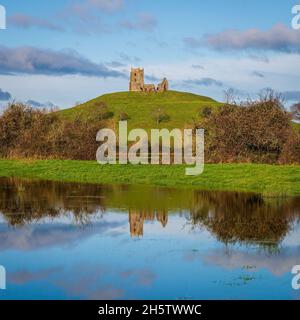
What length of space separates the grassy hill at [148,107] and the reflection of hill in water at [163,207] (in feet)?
212

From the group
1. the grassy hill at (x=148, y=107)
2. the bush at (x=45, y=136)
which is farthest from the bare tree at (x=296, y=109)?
the bush at (x=45, y=136)

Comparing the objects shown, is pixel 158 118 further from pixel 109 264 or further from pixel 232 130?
pixel 109 264

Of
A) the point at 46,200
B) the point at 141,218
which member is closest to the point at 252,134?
the point at 46,200

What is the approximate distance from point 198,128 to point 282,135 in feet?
27.1

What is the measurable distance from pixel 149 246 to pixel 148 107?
103 meters

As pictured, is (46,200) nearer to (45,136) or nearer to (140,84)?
(45,136)

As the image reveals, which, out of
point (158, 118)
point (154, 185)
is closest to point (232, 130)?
point (154, 185)

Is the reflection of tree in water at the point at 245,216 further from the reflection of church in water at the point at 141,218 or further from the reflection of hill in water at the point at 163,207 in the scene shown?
the reflection of church in water at the point at 141,218

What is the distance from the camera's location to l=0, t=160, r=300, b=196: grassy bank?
3450 centimetres

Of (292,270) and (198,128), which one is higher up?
(198,128)

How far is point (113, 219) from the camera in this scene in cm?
2334

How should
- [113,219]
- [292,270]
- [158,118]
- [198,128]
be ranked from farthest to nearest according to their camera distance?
[158,118] < [198,128] < [113,219] < [292,270]

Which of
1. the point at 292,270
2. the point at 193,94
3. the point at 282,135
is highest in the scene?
the point at 193,94

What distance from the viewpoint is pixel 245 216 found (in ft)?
77.7
